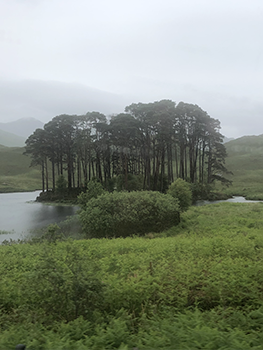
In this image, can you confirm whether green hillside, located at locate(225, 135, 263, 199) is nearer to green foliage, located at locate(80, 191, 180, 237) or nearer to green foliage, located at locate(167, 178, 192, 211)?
green foliage, located at locate(167, 178, 192, 211)

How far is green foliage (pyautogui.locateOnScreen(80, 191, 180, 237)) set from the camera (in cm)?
1722

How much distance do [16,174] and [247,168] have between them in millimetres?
88273

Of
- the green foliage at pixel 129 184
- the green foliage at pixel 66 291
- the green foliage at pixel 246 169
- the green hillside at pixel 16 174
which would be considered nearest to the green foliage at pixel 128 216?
the green foliage at pixel 66 291

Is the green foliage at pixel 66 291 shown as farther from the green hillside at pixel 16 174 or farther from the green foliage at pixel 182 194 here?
the green hillside at pixel 16 174

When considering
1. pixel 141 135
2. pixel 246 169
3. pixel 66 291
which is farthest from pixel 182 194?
pixel 246 169

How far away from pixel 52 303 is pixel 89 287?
876mm

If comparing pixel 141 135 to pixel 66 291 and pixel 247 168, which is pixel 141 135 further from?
pixel 247 168

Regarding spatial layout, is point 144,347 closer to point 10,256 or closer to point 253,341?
point 253,341

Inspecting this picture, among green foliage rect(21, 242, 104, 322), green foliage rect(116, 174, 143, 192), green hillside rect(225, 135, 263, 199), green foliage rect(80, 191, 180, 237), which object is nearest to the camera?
green foliage rect(21, 242, 104, 322)

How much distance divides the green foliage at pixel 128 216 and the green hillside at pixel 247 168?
33.7m

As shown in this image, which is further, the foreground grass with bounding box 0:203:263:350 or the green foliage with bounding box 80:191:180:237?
the green foliage with bounding box 80:191:180:237

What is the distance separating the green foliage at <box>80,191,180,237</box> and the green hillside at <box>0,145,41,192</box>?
62.1 m

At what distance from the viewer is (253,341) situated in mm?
3760

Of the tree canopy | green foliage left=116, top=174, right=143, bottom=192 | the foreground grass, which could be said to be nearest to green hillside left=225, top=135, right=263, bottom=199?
the tree canopy
